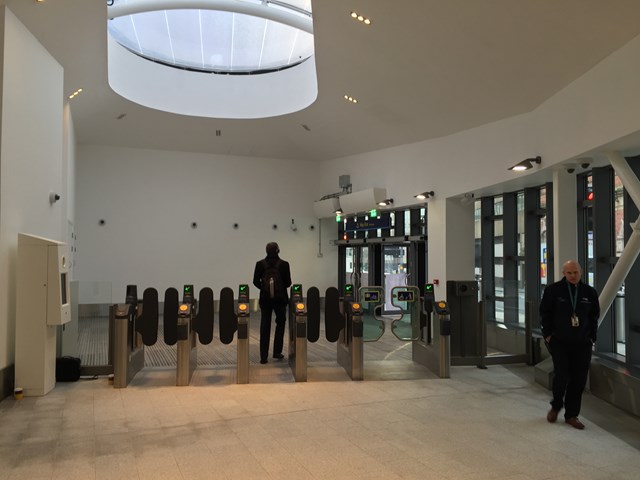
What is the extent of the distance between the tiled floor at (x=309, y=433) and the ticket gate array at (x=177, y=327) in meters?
0.24

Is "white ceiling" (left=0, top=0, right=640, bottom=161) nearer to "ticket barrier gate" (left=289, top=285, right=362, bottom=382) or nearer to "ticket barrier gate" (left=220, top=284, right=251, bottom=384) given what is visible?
"ticket barrier gate" (left=289, top=285, right=362, bottom=382)

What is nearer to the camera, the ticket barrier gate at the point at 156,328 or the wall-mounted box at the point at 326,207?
the ticket barrier gate at the point at 156,328

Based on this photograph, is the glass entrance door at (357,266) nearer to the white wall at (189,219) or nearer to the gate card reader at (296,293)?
the white wall at (189,219)

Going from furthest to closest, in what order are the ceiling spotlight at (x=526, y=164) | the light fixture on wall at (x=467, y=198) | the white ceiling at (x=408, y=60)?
the light fixture on wall at (x=467, y=198)
the ceiling spotlight at (x=526, y=164)
the white ceiling at (x=408, y=60)

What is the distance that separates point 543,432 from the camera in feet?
14.3

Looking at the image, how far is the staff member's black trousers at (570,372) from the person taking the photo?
15.0 feet

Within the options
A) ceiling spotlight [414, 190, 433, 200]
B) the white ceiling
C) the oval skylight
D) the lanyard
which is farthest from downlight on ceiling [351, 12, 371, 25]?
the lanyard

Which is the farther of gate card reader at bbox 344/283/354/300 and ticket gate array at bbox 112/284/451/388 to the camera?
gate card reader at bbox 344/283/354/300

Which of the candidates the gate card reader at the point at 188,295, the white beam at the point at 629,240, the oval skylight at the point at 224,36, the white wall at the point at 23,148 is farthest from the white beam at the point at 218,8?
the white beam at the point at 629,240

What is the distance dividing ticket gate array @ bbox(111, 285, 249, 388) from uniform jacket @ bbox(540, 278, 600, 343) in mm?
3372

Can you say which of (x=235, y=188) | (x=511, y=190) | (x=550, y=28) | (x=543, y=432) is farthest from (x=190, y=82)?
(x=543, y=432)

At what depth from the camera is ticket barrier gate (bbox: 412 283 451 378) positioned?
21.0ft

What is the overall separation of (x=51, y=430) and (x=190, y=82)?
9.54 meters

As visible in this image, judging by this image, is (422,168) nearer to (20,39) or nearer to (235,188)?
(235,188)
